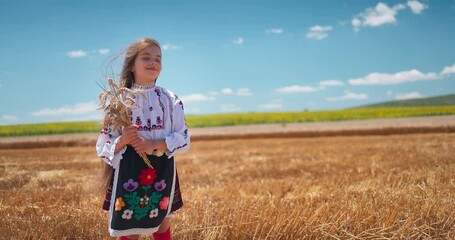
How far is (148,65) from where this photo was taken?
11.1 feet

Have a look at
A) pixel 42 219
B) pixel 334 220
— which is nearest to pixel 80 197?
pixel 42 219

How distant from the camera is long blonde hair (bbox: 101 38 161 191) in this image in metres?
3.40

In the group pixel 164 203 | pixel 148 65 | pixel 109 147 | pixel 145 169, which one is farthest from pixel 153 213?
pixel 148 65

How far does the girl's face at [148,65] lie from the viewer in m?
3.38

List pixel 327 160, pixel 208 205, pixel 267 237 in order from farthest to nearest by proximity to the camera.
A: 1. pixel 327 160
2. pixel 208 205
3. pixel 267 237

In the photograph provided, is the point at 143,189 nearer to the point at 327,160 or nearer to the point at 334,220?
the point at 334,220

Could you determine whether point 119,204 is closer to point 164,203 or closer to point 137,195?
point 137,195

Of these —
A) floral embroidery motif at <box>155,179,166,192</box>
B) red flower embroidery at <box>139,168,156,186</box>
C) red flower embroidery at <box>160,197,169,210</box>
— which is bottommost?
red flower embroidery at <box>160,197,169,210</box>

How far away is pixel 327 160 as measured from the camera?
11.8 m

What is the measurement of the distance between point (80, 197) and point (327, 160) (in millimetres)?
7758

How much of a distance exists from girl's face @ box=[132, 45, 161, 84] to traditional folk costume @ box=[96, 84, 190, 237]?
9 centimetres

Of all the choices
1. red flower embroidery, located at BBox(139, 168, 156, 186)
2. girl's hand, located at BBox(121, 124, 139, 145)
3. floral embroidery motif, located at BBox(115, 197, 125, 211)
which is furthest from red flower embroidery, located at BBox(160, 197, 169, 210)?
girl's hand, located at BBox(121, 124, 139, 145)

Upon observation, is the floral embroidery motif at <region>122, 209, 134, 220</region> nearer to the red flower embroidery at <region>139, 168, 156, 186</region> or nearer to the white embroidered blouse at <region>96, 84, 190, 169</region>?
the red flower embroidery at <region>139, 168, 156, 186</region>

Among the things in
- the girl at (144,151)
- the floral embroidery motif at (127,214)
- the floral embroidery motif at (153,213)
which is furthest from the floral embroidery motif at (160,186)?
the floral embroidery motif at (127,214)
